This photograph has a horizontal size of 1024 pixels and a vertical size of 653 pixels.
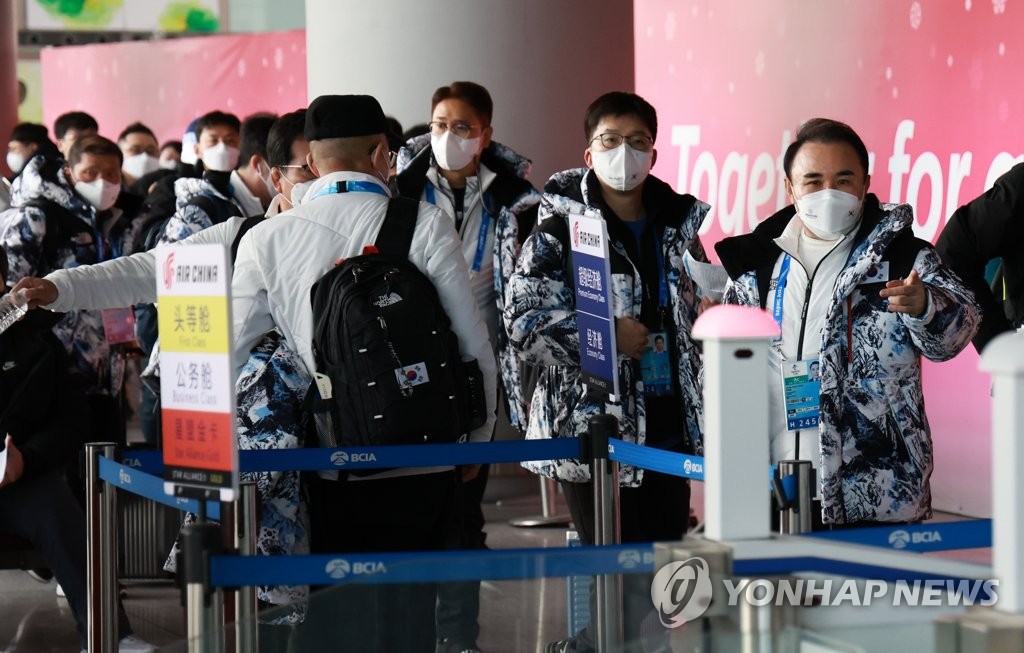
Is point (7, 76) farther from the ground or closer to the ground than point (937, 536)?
farther from the ground

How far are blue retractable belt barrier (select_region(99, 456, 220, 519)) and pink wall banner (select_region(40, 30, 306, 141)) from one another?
35.0 ft

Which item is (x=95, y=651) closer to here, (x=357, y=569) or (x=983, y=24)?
(x=357, y=569)

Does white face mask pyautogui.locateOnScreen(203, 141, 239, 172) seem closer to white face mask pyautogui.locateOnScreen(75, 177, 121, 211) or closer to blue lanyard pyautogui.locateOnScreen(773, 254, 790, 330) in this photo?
white face mask pyautogui.locateOnScreen(75, 177, 121, 211)

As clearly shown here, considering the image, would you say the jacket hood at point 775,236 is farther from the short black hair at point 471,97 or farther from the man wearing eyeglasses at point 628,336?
the short black hair at point 471,97

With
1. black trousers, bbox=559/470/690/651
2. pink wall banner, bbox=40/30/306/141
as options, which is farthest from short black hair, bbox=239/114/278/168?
pink wall banner, bbox=40/30/306/141

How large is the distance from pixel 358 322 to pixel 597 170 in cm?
128

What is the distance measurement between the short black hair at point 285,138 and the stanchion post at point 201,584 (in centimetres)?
183

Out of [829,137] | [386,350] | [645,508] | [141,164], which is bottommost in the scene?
[645,508]

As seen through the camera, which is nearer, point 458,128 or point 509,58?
point 458,128

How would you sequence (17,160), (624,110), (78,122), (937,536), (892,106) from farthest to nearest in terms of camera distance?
(17,160) < (78,122) < (892,106) < (624,110) < (937,536)

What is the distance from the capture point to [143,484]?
357cm

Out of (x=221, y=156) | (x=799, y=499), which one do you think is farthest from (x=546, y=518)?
(x=799, y=499)

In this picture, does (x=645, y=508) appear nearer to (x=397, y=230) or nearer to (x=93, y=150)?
(x=397, y=230)

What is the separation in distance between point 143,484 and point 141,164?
7.61m
